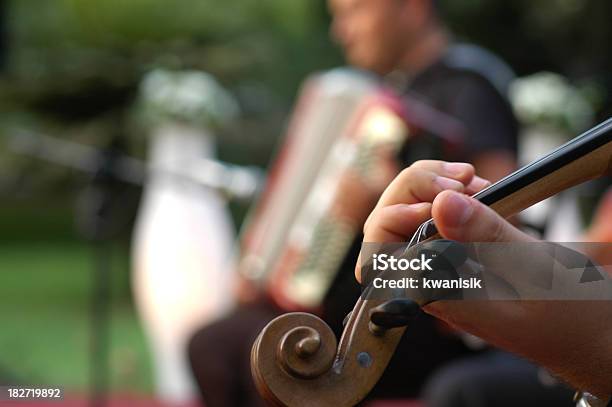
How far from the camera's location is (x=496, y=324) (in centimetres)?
63

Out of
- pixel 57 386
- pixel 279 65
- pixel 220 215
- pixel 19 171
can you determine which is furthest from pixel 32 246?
pixel 57 386

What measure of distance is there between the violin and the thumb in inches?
1.1

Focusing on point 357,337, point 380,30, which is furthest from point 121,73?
point 357,337

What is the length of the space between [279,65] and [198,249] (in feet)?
14.0

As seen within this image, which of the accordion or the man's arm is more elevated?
the accordion

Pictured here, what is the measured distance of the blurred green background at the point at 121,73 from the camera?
6.46 m

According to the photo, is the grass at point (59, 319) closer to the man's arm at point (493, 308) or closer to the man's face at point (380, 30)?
the man's face at point (380, 30)

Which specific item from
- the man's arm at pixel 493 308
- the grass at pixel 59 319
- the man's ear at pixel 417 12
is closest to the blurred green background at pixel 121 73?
the grass at pixel 59 319

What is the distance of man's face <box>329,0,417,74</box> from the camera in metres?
2.46

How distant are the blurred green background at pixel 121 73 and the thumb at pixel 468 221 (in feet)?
15.2

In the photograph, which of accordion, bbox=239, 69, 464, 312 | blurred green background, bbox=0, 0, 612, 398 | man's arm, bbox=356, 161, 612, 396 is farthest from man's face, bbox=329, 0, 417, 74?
blurred green background, bbox=0, 0, 612, 398

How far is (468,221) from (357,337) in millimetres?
108

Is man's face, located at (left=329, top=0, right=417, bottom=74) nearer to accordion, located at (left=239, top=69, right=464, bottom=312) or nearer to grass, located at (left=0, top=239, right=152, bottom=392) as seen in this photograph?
accordion, located at (left=239, top=69, right=464, bottom=312)

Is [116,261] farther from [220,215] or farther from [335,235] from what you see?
[335,235]
